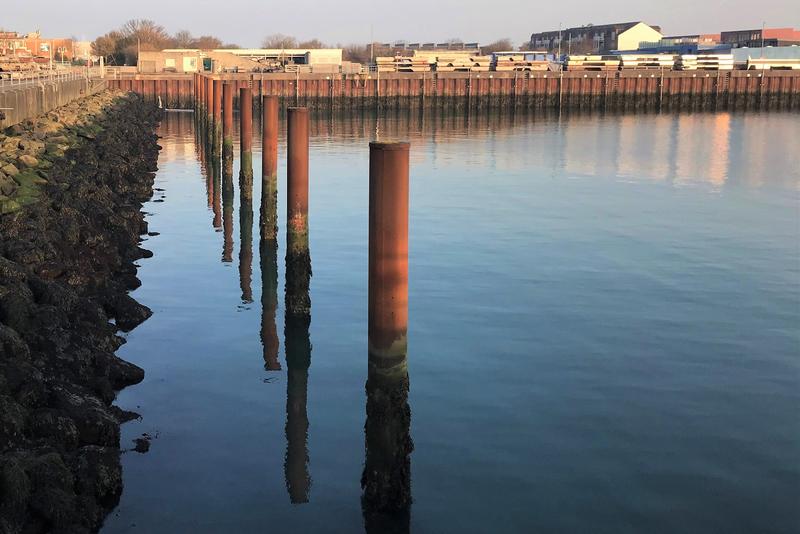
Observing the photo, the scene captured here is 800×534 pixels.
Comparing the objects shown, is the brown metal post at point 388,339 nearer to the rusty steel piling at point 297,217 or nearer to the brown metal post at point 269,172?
the rusty steel piling at point 297,217

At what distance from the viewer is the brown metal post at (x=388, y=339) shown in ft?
26.5

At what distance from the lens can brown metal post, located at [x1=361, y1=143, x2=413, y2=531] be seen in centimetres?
807

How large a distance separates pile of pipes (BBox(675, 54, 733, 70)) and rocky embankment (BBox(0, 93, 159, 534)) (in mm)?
76914

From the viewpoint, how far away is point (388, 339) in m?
8.25

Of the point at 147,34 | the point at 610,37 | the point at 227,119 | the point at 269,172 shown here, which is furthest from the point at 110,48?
the point at 269,172

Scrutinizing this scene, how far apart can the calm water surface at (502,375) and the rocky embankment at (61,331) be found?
1.54 ft

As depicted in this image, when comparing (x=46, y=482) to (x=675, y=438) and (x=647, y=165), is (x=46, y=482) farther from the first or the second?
(x=647, y=165)

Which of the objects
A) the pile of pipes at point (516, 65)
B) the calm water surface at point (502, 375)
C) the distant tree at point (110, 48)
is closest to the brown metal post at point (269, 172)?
the calm water surface at point (502, 375)

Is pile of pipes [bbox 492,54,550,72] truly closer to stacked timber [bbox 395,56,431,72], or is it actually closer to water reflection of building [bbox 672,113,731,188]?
stacked timber [bbox 395,56,431,72]

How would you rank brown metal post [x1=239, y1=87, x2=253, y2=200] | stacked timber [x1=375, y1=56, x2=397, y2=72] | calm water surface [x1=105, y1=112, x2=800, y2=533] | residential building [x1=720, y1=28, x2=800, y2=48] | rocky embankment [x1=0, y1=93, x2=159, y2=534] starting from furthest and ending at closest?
residential building [x1=720, y1=28, x2=800, y2=48] < stacked timber [x1=375, y1=56, x2=397, y2=72] < brown metal post [x1=239, y1=87, x2=253, y2=200] < calm water surface [x1=105, y1=112, x2=800, y2=533] < rocky embankment [x1=0, y1=93, x2=159, y2=534]

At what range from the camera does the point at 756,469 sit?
957cm

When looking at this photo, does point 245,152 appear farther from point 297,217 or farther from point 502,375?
point 502,375

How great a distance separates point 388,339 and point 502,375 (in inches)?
171

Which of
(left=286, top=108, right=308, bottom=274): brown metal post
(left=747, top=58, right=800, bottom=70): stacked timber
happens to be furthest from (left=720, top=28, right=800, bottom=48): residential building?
(left=286, top=108, right=308, bottom=274): brown metal post
